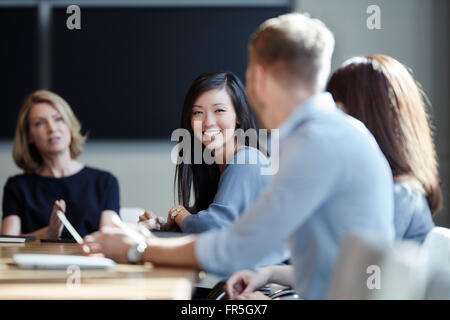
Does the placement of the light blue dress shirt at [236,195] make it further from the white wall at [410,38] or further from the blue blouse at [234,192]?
the white wall at [410,38]

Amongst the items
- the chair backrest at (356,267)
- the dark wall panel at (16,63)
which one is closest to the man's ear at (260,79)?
the chair backrest at (356,267)

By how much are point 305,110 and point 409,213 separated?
26.1 inches

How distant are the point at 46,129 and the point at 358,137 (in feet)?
7.29

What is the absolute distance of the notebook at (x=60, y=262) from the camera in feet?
4.80

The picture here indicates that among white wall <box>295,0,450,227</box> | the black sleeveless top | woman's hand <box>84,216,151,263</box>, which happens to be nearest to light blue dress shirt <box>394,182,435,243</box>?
woman's hand <box>84,216,151,263</box>

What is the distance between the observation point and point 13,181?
3.10 metres

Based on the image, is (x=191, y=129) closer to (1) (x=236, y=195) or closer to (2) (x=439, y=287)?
(1) (x=236, y=195)

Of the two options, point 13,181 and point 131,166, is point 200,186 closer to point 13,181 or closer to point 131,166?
point 13,181

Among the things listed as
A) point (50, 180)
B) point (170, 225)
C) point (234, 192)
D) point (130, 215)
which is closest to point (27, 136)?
point (50, 180)

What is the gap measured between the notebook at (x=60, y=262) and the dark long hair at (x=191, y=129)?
3.35 feet

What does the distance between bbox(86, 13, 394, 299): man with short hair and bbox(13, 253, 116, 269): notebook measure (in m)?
0.06

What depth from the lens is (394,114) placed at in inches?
76.2
